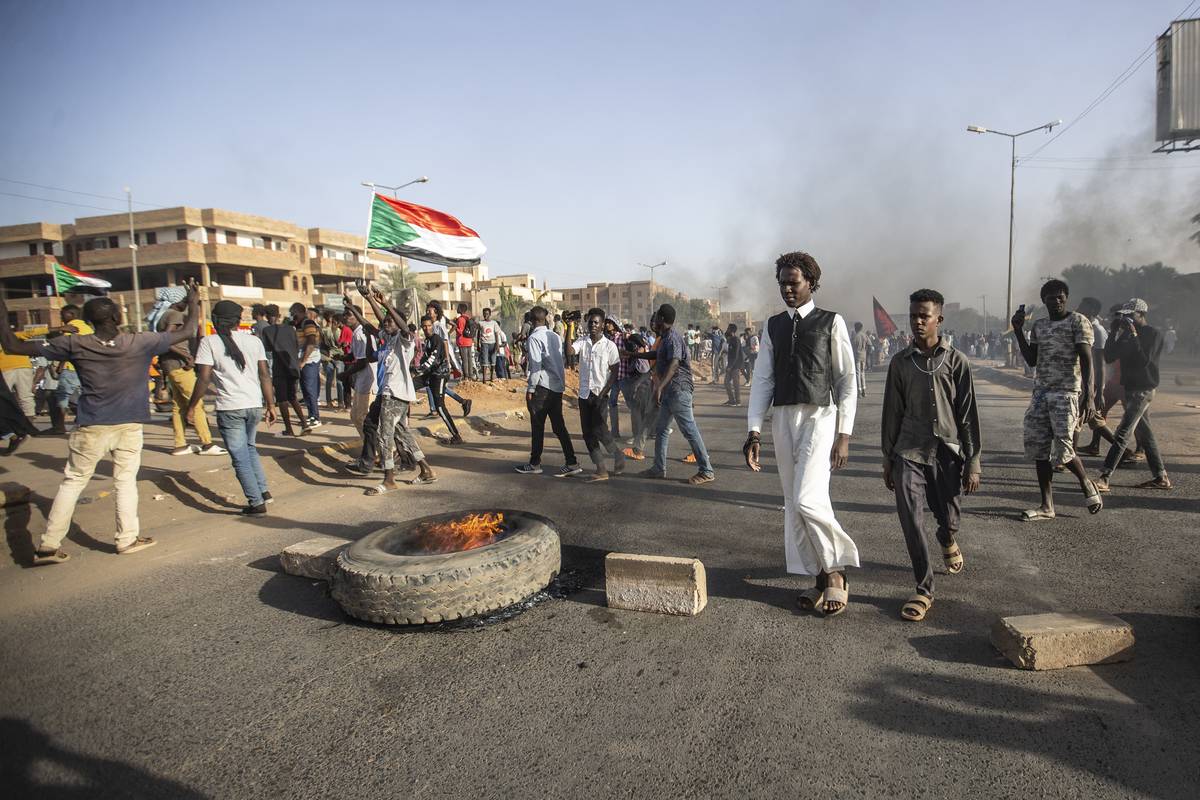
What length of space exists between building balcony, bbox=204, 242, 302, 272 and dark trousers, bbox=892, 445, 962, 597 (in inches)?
1783

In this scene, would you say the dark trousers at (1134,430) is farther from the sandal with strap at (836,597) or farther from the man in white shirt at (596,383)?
the man in white shirt at (596,383)

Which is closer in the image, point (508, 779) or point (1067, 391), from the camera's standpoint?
point (508, 779)

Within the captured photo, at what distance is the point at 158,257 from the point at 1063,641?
4815cm

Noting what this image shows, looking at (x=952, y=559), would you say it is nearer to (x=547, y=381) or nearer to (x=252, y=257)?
(x=547, y=381)

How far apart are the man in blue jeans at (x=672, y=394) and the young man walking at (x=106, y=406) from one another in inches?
180

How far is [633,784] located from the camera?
2.30 meters

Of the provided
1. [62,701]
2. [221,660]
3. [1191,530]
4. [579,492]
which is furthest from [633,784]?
[1191,530]

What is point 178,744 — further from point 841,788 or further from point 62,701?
point 841,788

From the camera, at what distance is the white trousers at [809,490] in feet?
12.0

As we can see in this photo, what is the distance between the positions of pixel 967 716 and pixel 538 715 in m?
1.78

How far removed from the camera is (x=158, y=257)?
39719 millimetres

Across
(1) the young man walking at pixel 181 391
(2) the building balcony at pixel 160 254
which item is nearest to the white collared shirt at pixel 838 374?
(1) the young man walking at pixel 181 391

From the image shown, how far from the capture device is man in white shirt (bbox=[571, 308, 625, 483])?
7.76m

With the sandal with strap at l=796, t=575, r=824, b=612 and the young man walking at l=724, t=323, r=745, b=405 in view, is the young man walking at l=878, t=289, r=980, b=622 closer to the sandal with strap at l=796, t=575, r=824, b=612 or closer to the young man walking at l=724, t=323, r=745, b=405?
the sandal with strap at l=796, t=575, r=824, b=612
